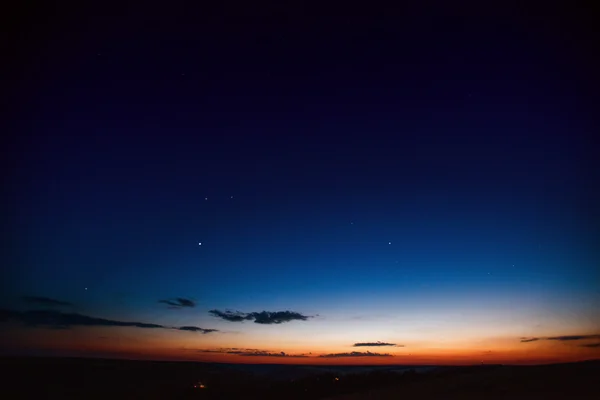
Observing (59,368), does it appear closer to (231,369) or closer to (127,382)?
(127,382)

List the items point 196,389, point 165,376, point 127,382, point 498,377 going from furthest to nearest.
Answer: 1. point 165,376
2. point 127,382
3. point 196,389
4. point 498,377

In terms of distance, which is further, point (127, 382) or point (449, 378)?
point (127, 382)

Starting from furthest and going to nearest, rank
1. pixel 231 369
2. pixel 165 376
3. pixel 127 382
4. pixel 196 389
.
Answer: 1. pixel 231 369
2. pixel 165 376
3. pixel 127 382
4. pixel 196 389

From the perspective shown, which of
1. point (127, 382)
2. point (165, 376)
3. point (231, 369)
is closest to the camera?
point (127, 382)

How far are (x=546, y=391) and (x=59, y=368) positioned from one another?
3047 centimetres

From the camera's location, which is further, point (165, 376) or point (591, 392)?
point (165, 376)

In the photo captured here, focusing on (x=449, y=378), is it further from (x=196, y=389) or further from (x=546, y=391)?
(x=196, y=389)

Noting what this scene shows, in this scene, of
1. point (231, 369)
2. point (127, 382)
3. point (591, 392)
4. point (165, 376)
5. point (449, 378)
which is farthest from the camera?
point (231, 369)

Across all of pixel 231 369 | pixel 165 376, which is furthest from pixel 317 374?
pixel 165 376

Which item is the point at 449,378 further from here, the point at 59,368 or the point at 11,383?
the point at 59,368

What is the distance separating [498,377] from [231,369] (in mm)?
23268

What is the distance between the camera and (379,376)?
30734 mm

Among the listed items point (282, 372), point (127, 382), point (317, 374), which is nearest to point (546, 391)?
point (317, 374)

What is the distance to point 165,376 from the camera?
34906mm
